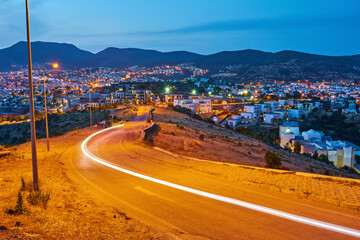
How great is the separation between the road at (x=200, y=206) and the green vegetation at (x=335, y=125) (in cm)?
5935

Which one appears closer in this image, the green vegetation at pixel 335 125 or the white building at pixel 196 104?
the green vegetation at pixel 335 125

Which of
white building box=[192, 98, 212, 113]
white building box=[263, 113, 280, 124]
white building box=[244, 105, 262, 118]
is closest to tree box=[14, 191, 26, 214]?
white building box=[192, 98, 212, 113]

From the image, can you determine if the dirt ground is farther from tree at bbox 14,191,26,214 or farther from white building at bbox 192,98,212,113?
white building at bbox 192,98,212,113

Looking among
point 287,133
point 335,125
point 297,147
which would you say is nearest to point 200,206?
point 297,147

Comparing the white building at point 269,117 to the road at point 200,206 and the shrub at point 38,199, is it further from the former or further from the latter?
the shrub at point 38,199

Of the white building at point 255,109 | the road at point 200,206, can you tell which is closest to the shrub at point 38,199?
the road at point 200,206

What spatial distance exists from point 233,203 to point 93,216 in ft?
12.0

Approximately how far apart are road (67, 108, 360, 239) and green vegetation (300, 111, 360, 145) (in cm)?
5935

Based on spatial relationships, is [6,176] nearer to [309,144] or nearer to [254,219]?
[254,219]

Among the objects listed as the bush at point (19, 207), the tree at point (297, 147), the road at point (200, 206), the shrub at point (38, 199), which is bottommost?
the tree at point (297, 147)

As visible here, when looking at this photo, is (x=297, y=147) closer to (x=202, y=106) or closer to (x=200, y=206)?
(x=200, y=206)

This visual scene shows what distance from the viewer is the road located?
19.4ft

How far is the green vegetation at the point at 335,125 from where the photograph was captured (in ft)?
202

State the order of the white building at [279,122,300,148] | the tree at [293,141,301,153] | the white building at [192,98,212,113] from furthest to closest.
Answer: the white building at [192,98,212,113] < the white building at [279,122,300,148] < the tree at [293,141,301,153]
